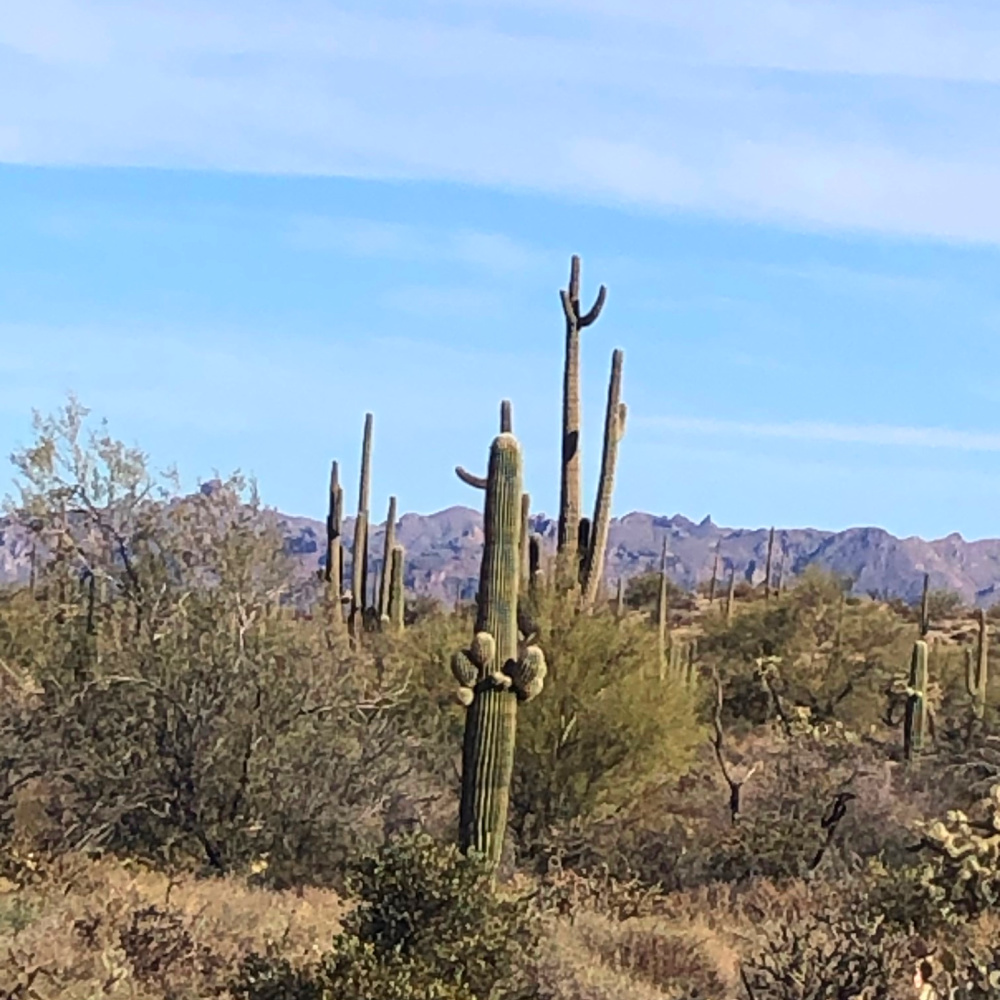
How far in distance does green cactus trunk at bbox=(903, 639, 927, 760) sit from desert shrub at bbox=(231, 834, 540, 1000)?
17.4m

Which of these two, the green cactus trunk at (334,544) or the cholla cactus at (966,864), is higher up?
the green cactus trunk at (334,544)

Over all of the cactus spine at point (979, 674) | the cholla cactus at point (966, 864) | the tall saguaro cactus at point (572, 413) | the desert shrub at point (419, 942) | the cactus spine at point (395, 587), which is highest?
the tall saguaro cactus at point (572, 413)

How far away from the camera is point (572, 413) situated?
21000mm

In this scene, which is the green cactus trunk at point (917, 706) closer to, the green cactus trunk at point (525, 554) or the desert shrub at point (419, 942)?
the green cactus trunk at point (525, 554)

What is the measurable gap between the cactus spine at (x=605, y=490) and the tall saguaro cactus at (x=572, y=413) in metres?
0.25

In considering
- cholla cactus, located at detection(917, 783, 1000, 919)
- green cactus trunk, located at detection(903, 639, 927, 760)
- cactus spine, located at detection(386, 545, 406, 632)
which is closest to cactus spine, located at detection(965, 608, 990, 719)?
green cactus trunk, located at detection(903, 639, 927, 760)

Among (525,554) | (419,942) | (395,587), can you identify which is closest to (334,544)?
(395,587)

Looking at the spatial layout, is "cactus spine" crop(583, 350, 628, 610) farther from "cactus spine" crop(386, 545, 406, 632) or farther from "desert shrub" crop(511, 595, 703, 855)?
"cactus spine" crop(386, 545, 406, 632)

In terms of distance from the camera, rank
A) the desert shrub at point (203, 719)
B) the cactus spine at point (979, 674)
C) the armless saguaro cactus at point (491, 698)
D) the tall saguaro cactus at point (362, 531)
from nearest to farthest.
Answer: the armless saguaro cactus at point (491, 698) < the desert shrub at point (203, 719) < the tall saguaro cactus at point (362, 531) < the cactus spine at point (979, 674)

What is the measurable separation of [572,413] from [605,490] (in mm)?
963

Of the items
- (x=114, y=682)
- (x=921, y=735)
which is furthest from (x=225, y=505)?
(x=921, y=735)

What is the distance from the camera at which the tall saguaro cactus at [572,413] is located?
20.9 m

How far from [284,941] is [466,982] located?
1.54 meters

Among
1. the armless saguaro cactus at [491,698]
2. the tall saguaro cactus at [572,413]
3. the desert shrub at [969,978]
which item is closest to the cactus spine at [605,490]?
the tall saguaro cactus at [572,413]
